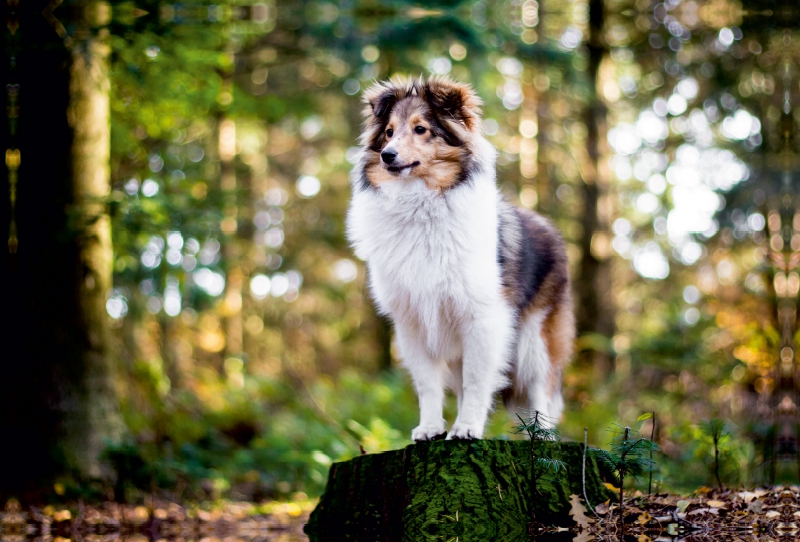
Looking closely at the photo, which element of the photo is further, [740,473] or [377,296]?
[740,473]

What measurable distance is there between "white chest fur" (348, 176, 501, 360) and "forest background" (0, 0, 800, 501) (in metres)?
1.69

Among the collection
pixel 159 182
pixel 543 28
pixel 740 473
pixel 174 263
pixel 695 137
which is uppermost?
pixel 543 28

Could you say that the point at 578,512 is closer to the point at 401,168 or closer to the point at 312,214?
the point at 401,168

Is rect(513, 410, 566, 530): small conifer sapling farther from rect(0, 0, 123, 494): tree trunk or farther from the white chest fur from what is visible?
rect(0, 0, 123, 494): tree trunk

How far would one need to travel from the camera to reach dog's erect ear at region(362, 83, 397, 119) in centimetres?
471

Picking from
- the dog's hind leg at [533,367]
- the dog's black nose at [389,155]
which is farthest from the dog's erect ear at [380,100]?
the dog's hind leg at [533,367]

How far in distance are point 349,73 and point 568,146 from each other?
5.20 m

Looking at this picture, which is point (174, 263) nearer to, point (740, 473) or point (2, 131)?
point (2, 131)

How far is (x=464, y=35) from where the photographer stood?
27.9 ft

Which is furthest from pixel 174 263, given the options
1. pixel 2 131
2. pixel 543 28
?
pixel 543 28

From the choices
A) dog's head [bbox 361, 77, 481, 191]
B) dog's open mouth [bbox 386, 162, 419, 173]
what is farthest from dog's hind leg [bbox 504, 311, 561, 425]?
dog's open mouth [bbox 386, 162, 419, 173]

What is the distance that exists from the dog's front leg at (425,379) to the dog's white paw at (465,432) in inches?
10.8

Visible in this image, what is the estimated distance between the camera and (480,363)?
4.38 metres

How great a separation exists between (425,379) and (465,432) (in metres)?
0.53
